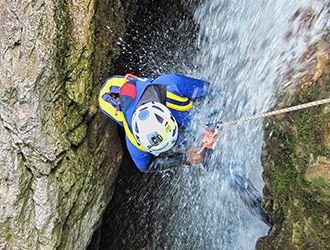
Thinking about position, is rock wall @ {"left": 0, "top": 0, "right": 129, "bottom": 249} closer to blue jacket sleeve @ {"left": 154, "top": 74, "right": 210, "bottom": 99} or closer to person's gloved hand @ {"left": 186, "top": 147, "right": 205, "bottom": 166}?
blue jacket sleeve @ {"left": 154, "top": 74, "right": 210, "bottom": 99}

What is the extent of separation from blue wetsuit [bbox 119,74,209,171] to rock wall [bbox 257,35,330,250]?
3.07 ft

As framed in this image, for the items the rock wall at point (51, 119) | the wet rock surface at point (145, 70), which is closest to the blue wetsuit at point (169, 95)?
the rock wall at point (51, 119)

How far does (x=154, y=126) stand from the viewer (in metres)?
4.47

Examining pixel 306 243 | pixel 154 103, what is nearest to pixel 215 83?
pixel 154 103

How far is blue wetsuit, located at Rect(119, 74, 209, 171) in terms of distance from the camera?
16.1ft

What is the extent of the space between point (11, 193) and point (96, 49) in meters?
2.00

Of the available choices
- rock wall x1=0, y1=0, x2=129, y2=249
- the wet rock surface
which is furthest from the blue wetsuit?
the wet rock surface

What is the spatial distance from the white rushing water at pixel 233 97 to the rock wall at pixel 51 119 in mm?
1450

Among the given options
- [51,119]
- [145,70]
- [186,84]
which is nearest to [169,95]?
[186,84]

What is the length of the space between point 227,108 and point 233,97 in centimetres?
16

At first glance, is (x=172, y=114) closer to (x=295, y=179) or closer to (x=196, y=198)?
(x=295, y=179)

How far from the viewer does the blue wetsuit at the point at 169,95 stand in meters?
4.90

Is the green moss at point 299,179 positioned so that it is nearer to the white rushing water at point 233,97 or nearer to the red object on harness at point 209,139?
the white rushing water at point 233,97

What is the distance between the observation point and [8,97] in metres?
4.83
